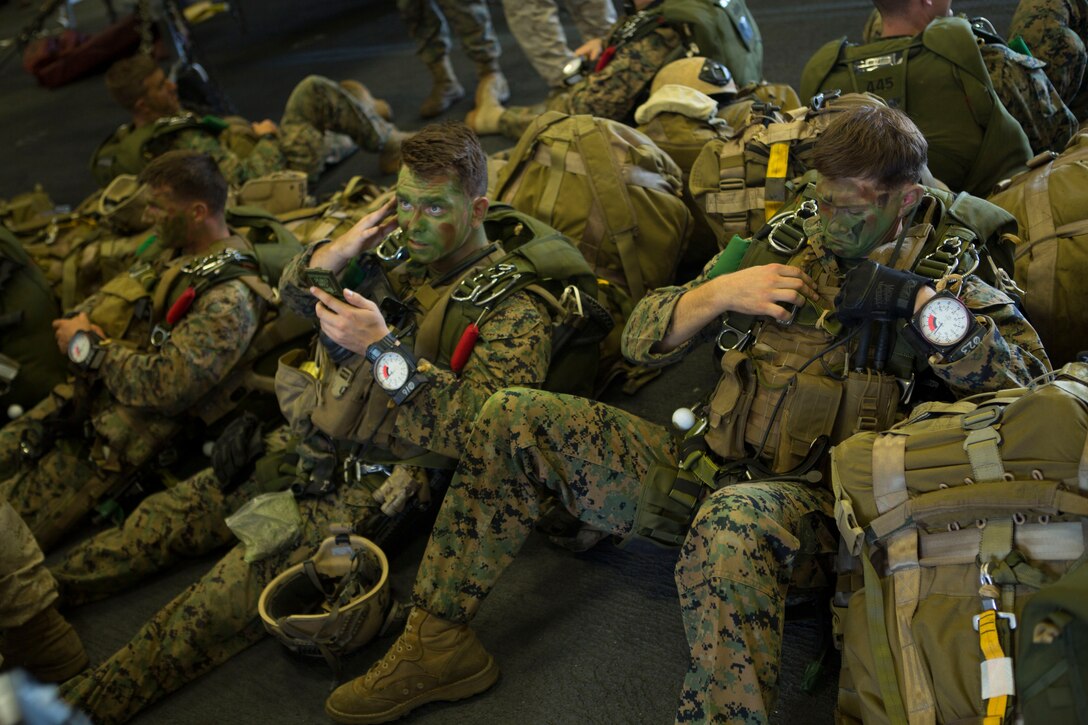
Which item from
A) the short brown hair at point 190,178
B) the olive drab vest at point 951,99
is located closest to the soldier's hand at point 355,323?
the short brown hair at point 190,178

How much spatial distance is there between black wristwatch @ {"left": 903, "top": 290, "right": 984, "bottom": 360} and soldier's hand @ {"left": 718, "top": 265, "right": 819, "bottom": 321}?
0.32 meters

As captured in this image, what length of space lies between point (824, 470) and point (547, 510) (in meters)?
0.73

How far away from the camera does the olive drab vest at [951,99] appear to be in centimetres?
308

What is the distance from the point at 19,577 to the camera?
3064 mm

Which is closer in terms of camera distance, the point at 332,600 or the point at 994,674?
the point at 994,674

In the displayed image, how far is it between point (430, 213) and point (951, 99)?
1.60 m

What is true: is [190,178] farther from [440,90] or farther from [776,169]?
[440,90]

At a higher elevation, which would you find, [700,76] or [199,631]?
[700,76]

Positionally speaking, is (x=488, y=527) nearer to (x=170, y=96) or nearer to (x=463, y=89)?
(x=170, y=96)

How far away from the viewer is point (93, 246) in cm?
462

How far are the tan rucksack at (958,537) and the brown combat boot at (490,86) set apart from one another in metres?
3.89

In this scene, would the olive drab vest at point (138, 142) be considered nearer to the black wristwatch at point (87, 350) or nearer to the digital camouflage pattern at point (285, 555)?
the black wristwatch at point (87, 350)

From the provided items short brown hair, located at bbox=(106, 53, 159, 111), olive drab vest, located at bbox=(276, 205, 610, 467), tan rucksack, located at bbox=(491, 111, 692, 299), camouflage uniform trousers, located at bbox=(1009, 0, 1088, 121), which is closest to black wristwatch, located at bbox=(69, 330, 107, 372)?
olive drab vest, located at bbox=(276, 205, 610, 467)

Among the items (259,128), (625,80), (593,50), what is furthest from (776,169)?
(259,128)
